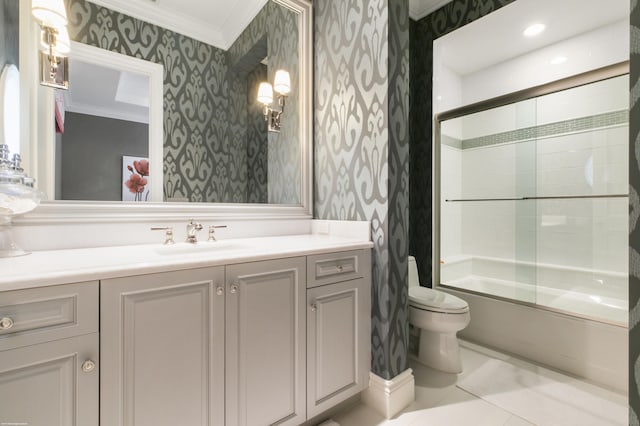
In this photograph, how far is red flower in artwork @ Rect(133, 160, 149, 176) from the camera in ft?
4.49

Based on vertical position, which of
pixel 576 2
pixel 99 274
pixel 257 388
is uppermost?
pixel 576 2

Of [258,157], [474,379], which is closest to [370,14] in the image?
[258,157]

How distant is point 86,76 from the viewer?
1260mm

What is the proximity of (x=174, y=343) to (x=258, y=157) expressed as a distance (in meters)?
1.15

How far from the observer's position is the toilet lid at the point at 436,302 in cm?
178

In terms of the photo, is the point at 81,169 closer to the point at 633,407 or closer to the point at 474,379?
the point at 633,407

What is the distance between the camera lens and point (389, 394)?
144 centimetres

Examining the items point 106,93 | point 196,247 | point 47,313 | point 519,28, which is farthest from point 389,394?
point 519,28

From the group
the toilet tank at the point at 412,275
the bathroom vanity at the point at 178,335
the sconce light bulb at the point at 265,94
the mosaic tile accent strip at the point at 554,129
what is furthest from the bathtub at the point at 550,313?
the sconce light bulb at the point at 265,94

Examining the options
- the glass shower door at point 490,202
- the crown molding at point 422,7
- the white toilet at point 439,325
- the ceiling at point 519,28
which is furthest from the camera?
the glass shower door at point 490,202

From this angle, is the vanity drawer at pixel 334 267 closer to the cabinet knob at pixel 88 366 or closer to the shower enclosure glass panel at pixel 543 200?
the cabinet knob at pixel 88 366

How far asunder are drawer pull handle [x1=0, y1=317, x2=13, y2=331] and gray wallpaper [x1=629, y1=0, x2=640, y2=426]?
143 centimetres

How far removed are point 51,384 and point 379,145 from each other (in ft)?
4.86

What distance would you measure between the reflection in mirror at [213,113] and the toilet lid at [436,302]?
1055 mm
